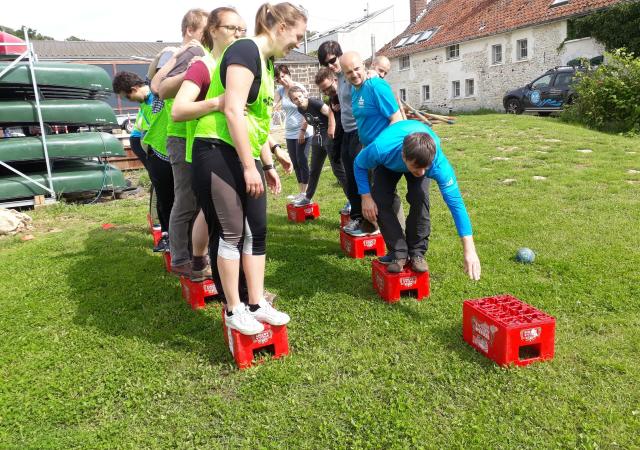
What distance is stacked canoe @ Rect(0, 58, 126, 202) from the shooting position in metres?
8.97

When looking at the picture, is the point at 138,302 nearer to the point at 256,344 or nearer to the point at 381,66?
the point at 256,344

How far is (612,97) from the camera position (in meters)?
13.2

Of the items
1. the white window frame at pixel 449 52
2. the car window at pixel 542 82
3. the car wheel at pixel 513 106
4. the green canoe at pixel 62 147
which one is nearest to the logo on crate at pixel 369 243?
the green canoe at pixel 62 147

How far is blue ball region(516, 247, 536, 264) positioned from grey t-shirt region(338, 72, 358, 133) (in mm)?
1966

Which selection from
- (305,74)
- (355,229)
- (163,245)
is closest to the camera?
(355,229)

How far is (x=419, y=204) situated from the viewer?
3979 mm

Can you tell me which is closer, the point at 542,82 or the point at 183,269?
the point at 183,269

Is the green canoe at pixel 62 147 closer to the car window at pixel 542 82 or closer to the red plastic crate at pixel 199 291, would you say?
the red plastic crate at pixel 199 291

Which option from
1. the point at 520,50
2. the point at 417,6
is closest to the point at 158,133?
the point at 520,50

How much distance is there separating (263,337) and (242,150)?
1157mm

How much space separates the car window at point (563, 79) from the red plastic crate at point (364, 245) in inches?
605

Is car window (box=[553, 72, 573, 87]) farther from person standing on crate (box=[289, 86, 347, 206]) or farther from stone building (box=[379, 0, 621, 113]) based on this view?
person standing on crate (box=[289, 86, 347, 206])

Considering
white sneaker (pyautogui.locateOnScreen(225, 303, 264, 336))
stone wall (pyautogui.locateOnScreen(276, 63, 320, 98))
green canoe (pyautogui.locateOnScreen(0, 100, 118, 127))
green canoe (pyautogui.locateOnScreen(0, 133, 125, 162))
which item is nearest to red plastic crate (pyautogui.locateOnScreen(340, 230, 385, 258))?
white sneaker (pyautogui.locateOnScreen(225, 303, 264, 336))

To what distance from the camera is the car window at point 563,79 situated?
56.6 feet
